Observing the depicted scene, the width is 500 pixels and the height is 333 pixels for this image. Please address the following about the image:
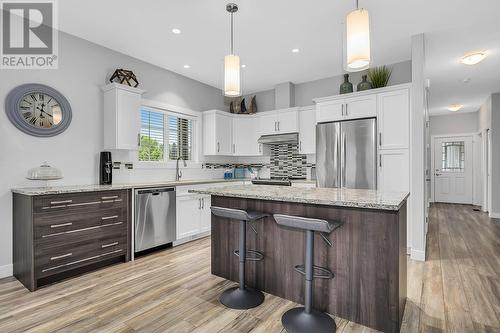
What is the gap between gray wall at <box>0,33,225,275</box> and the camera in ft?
9.26

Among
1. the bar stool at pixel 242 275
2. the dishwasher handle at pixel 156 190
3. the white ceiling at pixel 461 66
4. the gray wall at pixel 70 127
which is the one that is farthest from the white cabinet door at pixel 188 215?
the white ceiling at pixel 461 66

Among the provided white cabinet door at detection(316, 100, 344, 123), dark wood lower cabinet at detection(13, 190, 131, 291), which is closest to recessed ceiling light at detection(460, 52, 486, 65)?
white cabinet door at detection(316, 100, 344, 123)

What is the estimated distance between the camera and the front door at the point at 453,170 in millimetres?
7973

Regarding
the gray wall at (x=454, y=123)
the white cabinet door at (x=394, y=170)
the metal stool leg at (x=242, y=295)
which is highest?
the gray wall at (x=454, y=123)

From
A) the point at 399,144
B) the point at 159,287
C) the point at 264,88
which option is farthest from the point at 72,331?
the point at 264,88

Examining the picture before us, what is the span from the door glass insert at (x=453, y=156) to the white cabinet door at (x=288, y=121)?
638cm

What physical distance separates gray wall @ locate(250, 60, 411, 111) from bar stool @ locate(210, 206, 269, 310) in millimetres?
3415

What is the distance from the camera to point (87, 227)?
291 cm

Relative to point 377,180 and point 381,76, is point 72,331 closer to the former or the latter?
point 377,180

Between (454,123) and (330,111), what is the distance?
652 centimetres

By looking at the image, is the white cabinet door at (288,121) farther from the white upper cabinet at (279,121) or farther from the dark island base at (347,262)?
the dark island base at (347,262)

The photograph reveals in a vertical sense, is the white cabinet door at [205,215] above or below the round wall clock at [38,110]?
below

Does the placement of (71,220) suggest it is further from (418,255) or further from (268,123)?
(418,255)

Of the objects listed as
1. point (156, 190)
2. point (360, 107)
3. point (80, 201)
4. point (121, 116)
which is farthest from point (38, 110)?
point (360, 107)
